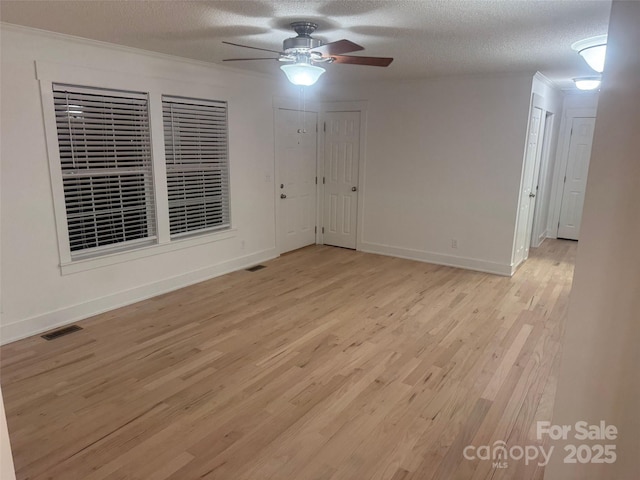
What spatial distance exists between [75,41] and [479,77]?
4204 millimetres

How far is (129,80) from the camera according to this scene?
12.9 feet

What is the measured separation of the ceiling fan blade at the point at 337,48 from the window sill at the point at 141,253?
261 cm

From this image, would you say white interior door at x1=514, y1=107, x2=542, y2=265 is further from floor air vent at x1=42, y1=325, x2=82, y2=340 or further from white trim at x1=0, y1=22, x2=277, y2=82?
floor air vent at x1=42, y1=325, x2=82, y2=340

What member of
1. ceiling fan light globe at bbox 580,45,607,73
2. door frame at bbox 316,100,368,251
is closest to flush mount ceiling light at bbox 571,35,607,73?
ceiling fan light globe at bbox 580,45,607,73

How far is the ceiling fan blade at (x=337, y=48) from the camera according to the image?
270cm

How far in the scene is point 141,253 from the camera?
4.27 meters

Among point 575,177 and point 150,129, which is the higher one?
point 150,129

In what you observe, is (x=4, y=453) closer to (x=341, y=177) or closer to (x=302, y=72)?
(x=302, y=72)

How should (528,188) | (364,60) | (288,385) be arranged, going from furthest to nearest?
(528,188) → (364,60) → (288,385)

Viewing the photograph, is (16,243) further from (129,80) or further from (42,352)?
(129,80)

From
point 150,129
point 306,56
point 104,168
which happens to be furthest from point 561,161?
point 104,168

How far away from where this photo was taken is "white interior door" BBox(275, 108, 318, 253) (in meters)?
5.82

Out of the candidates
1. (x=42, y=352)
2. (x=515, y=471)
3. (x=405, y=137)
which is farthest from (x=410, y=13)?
(x=42, y=352)

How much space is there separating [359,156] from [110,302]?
12.3ft
